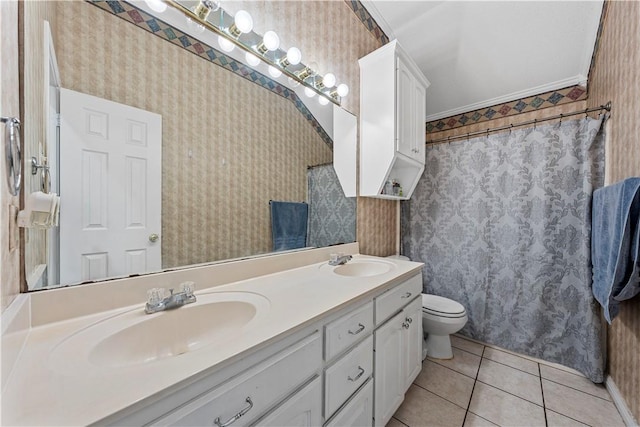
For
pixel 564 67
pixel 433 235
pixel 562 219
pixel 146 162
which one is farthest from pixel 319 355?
pixel 564 67

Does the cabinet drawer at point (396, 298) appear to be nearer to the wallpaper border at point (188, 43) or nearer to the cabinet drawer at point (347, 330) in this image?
the cabinet drawer at point (347, 330)

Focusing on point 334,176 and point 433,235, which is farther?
point 433,235

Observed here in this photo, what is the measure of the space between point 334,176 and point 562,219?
1787 mm

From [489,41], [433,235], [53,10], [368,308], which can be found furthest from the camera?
[433,235]

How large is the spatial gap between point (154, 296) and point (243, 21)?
3.98ft

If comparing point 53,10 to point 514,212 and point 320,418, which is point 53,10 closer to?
point 320,418

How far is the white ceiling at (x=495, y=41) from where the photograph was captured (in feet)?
5.88

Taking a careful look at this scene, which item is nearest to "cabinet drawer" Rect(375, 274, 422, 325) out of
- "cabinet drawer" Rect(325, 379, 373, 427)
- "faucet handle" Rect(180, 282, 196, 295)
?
"cabinet drawer" Rect(325, 379, 373, 427)

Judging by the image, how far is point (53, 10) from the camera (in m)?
0.80

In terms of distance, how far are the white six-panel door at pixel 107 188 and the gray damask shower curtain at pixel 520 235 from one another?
7.65 feet

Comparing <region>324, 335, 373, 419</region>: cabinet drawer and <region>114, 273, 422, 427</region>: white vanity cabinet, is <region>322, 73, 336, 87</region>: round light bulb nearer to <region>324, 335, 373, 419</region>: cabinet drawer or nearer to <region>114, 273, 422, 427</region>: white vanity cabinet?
<region>114, 273, 422, 427</region>: white vanity cabinet

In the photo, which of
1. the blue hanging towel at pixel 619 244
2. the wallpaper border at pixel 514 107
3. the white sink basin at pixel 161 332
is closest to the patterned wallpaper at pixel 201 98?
the white sink basin at pixel 161 332

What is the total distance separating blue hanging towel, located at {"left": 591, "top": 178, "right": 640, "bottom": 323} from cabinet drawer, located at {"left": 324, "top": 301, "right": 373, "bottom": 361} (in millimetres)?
1240

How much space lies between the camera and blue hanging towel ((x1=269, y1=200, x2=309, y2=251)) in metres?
1.38
